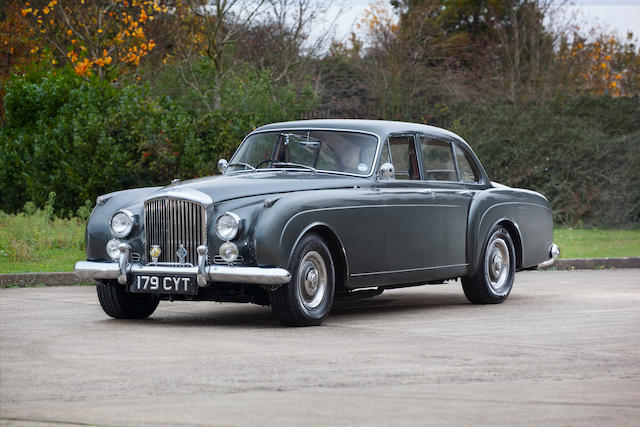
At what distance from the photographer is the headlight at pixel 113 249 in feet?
31.2

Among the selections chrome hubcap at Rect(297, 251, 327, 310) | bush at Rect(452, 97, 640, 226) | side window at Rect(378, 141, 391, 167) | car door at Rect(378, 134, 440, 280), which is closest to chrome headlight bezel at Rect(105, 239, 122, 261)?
chrome hubcap at Rect(297, 251, 327, 310)

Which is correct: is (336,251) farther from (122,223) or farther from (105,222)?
(105,222)

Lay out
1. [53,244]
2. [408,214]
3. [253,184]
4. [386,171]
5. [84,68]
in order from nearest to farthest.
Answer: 1. [253,184]
2. [386,171]
3. [408,214]
4. [53,244]
5. [84,68]

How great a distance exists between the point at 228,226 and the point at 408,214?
2.16 metres

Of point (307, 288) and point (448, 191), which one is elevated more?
point (448, 191)

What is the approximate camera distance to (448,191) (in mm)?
11172

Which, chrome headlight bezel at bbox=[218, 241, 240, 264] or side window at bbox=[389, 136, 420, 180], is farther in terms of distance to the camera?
side window at bbox=[389, 136, 420, 180]

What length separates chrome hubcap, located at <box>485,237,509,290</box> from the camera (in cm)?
1171

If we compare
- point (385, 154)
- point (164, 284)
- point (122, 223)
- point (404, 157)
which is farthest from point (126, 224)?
point (404, 157)

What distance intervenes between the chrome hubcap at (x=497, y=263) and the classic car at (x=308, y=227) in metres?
0.02

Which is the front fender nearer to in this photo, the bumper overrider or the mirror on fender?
the bumper overrider

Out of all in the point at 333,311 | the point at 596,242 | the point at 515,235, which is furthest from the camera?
the point at 596,242

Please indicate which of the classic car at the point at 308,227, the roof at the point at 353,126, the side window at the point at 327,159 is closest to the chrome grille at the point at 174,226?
the classic car at the point at 308,227

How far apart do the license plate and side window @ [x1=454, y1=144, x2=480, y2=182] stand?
12.4ft
